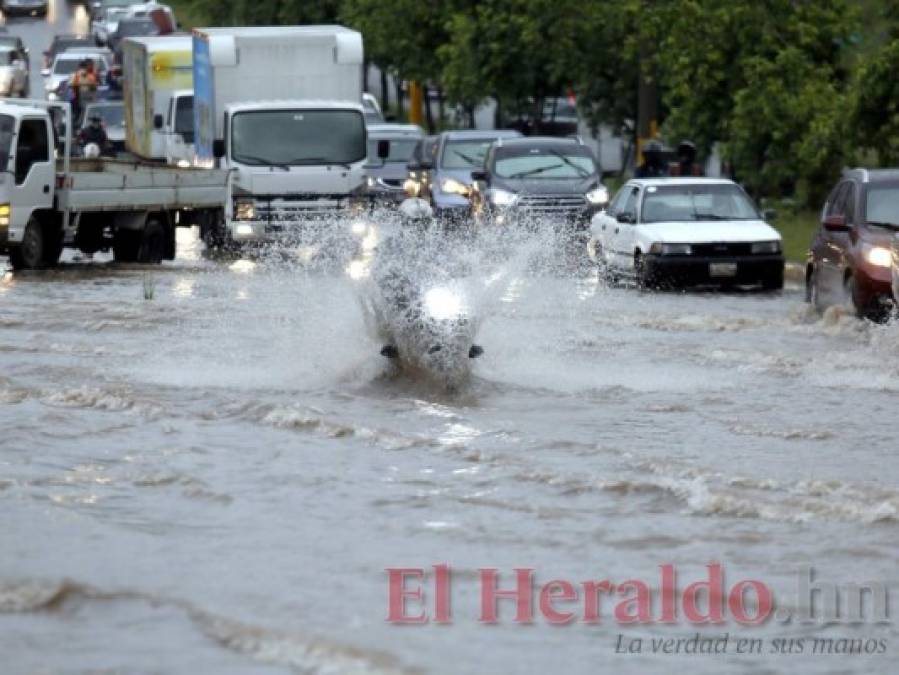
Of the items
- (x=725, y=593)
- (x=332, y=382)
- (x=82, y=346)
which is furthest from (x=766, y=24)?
(x=725, y=593)

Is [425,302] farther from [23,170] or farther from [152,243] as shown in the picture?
[152,243]

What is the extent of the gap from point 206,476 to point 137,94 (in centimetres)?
3044

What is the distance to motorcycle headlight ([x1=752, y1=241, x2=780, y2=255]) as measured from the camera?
85.9 feet

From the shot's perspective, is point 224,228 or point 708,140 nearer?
point 224,228

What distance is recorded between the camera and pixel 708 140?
3762 centimetres

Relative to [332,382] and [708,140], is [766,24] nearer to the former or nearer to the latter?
[708,140]

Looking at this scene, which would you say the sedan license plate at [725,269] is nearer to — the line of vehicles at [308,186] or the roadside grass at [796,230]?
the line of vehicles at [308,186]

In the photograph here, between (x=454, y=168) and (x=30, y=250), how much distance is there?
895 cm

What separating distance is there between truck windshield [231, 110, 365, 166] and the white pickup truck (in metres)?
0.94

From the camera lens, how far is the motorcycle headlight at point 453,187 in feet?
114

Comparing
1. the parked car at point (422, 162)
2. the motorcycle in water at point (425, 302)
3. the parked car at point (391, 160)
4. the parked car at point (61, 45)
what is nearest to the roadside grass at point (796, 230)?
the parked car at point (422, 162)

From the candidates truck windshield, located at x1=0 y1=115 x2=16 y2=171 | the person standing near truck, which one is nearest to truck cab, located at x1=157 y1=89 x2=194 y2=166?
truck windshield, located at x1=0 y1=115 x2=16 y2=171

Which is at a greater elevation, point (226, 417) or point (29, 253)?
point (226, 417)

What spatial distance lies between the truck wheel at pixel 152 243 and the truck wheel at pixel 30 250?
1659 mm
